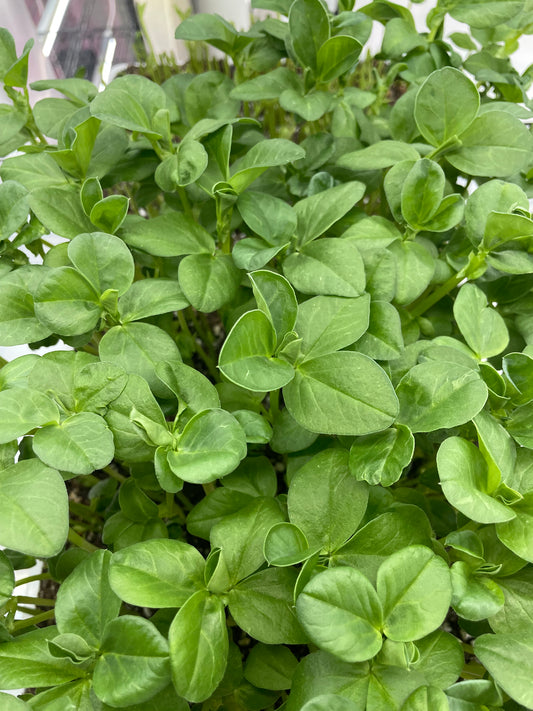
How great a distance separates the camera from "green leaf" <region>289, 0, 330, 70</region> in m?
0.59

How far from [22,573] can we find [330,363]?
56 cm

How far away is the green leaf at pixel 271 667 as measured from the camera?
471mm

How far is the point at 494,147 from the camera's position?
59cm

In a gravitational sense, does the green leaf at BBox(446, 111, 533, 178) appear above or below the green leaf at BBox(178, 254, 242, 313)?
above

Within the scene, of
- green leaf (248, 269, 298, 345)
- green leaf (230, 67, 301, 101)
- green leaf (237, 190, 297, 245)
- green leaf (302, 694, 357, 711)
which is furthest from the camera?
green leaf (230, 67, 301, 101)

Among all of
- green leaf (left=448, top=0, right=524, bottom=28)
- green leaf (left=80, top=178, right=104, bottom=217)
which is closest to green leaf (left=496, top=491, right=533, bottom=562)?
green leaf (left=80, top=178, right=104, bottom=217)

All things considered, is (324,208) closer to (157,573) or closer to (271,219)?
(271,219)

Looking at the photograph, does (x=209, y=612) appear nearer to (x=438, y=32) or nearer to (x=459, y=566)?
(x=459, y=566)

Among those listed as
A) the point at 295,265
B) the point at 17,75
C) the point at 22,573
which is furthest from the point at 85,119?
the point at 22,573

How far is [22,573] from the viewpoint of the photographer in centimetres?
78

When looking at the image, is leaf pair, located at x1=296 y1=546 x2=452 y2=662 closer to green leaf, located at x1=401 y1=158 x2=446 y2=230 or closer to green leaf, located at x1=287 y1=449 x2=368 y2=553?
green leaf, located at x1=287 y1=449 x2=368 y2=553

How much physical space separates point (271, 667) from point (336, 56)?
570 millimetres

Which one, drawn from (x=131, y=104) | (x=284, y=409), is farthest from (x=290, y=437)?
(x=131, y=104)

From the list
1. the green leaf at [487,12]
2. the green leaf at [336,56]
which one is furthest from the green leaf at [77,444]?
the green leaf at [487,12]
